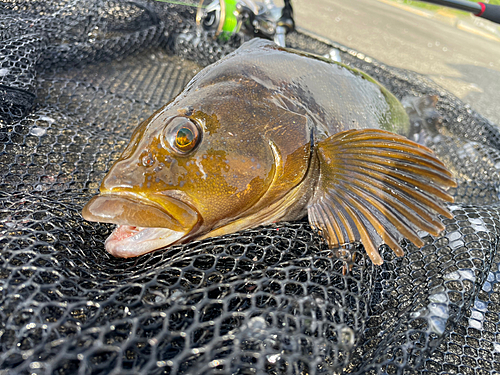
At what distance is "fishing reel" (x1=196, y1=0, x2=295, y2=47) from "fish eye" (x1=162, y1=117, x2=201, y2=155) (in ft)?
8.72

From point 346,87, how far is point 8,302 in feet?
7.13

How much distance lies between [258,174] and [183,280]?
65 cm

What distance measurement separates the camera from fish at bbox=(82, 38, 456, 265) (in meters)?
1.51

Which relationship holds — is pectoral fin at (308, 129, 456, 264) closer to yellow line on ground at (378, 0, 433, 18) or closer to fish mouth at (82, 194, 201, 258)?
fish mouth at (82, 194, 201, 258)

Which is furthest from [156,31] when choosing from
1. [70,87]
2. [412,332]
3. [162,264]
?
[412,332]

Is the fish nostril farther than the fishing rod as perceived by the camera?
No

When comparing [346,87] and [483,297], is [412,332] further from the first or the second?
[346,87]

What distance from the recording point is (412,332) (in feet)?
4.77

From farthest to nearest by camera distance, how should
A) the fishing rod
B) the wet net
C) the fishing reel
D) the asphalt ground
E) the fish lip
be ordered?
1. the asphalt ground
2. the fishing reel
3. the fishing rod
4. the fish lip
5. the wet net

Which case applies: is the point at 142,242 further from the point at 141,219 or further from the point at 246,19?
the point at 246,19

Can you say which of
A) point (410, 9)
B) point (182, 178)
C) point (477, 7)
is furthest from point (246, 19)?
point (410, 9)

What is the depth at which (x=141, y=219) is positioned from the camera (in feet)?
4.78

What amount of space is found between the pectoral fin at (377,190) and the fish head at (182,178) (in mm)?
372

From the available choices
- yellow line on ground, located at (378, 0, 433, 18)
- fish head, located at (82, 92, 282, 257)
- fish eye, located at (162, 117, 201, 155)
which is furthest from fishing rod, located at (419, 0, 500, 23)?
yellow line on ground, located at (378, 0, 433, 18)
